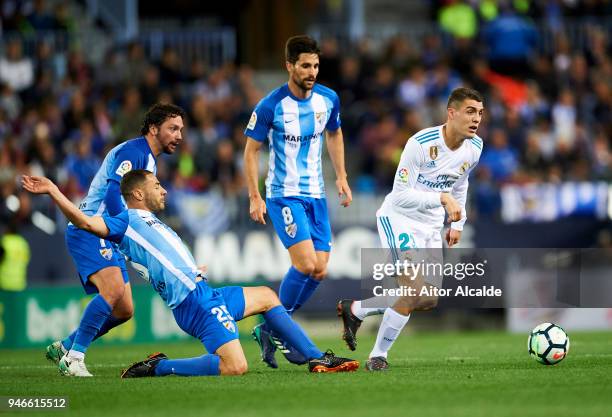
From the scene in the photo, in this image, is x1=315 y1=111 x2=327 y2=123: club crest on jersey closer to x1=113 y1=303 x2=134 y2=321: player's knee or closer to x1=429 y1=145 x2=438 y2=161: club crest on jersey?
x1=429 y1=145 x2=438 y2=161: club crest on jersey

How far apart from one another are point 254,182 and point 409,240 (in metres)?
1.39

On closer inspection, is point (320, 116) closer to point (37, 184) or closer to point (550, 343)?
point (550, 343)

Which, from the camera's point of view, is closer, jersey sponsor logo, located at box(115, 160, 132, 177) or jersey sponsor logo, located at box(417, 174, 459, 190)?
jersey sponsor logo, located at box(115, 160, 132, 177)

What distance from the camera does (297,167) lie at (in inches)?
435

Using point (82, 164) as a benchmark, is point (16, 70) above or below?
above

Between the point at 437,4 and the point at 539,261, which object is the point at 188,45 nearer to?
the point at 437,4

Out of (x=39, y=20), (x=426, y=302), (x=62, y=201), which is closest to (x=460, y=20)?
(x=39, y=20)

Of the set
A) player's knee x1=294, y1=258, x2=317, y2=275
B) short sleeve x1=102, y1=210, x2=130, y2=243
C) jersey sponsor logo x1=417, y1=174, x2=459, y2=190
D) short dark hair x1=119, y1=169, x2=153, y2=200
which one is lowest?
player's knee x1=294, y1=258, x2=317, y2=275

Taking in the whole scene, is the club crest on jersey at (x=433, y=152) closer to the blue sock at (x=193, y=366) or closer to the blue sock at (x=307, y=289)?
the blue sock at (x=307, y=289)

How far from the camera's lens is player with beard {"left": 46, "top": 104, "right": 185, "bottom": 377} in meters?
10.2

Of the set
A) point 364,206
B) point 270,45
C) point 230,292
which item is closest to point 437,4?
point 270,45

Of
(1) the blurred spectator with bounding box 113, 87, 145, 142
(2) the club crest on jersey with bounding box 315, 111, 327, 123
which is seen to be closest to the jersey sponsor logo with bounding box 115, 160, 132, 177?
(2) the club crest on jersey with bounding box 315, 111, 327, 123

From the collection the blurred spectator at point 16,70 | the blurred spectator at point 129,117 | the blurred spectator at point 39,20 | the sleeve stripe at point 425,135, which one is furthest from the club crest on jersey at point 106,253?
the blurred spectator at point 39,20

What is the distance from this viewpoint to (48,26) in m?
22.8
